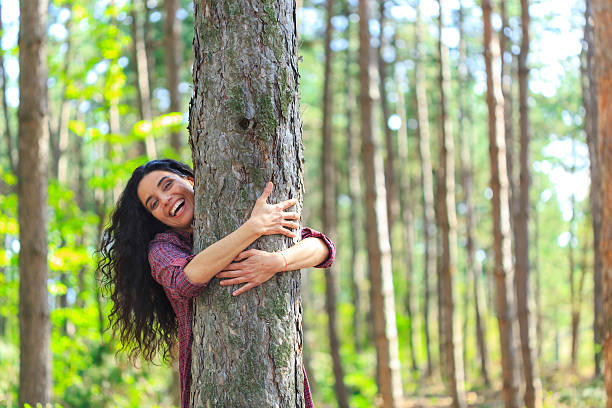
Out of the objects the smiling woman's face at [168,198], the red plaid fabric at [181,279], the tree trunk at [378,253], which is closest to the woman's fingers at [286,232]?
the red plaid fabric at [181,279]

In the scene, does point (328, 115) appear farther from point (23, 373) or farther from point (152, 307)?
point (152, 307)

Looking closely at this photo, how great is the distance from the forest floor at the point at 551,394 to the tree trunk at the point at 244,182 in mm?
10413

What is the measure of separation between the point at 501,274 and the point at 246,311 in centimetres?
742

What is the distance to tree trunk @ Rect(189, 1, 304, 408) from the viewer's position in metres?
2.57

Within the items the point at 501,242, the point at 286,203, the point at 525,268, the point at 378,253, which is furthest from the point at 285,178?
the point at 525,268

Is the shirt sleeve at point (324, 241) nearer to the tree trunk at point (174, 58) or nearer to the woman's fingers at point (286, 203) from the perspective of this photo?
the woman's fingers at point (286, 203)

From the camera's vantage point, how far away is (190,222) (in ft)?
9.80

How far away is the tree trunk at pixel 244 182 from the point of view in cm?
257

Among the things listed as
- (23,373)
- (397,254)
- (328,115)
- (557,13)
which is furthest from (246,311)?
(397,254)

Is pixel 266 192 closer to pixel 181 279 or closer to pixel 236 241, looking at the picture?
pixel 236 241

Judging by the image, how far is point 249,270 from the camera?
2.56 meters

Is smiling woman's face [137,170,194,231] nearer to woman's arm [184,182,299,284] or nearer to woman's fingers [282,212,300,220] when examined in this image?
woman's arm [184,182,299,284]

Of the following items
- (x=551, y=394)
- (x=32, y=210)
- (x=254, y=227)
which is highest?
(x=32, y=210)

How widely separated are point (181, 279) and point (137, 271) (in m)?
0.51
